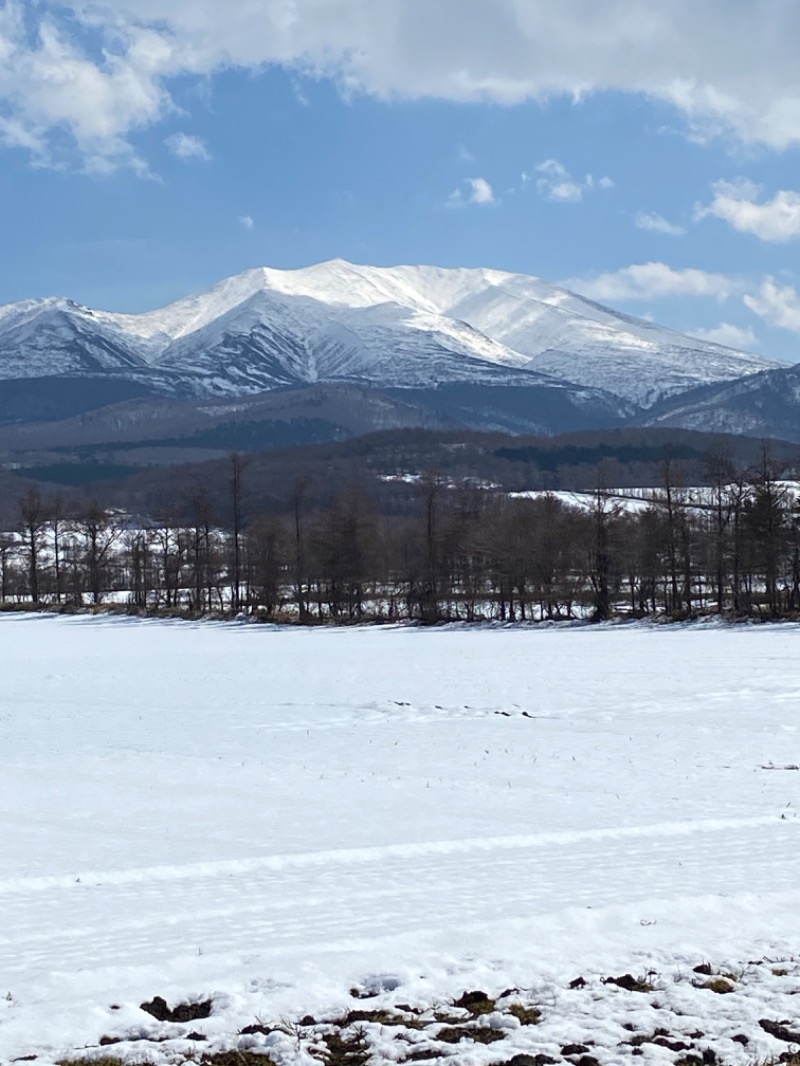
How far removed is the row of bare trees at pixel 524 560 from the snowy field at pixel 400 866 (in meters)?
37.2

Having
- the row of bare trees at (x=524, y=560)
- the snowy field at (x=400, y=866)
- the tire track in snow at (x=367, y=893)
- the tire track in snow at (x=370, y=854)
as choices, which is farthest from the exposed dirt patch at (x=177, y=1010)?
the row of bare trees at (x=524, y=560)

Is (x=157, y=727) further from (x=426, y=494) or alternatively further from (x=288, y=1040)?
(x=426, y=494)

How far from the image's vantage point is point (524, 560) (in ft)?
236

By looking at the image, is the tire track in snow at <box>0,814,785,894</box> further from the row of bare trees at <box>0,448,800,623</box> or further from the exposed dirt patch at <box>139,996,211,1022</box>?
the row of bare trees at <box>0,448,800,623</box>

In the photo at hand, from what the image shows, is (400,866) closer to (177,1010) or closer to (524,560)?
(177,1010)

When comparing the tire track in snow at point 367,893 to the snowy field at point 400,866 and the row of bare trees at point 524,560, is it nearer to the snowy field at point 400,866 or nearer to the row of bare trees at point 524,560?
the snowy field at point 400,866

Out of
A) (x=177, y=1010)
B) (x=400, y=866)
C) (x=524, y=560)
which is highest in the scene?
(x=524, y=560)

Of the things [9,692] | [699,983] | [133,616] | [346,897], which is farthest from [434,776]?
[133,616]

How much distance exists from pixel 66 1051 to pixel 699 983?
5185mm

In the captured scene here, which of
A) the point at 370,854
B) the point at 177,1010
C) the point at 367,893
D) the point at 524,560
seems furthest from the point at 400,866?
the point at 524,560

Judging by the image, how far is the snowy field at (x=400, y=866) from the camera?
859 cm

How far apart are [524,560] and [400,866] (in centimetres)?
5932

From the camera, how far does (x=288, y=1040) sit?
26.2 feet

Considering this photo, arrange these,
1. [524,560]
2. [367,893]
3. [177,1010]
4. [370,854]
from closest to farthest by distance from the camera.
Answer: [177,1010] < [367,893] < [370,854] < [524,560]
